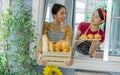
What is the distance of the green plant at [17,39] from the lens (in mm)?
2871

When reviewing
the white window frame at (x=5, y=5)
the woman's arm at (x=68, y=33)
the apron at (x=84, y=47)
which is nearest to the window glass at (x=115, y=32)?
the apron at (x=84, y=47)

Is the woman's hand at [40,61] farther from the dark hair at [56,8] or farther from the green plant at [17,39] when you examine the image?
the dark hair at [56,8]

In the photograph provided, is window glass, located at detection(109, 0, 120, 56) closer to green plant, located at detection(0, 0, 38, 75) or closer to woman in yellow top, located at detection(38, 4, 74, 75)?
woman in yellow top, located at detection(38, 4, 74, 75)

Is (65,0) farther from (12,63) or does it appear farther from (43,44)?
(12,63)

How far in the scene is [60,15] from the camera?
2.95 metres

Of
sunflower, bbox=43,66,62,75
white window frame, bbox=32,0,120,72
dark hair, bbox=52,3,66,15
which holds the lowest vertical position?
sunflower, bbox=43,66,62,75

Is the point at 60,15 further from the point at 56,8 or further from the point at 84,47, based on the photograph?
the point at 84,47

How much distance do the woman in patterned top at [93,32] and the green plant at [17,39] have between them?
638 millimetres

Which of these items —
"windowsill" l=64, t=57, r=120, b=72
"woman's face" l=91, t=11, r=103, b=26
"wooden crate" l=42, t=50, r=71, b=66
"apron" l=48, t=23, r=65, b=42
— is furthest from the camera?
"woman's face" l=91, t=11, r=103, b=26

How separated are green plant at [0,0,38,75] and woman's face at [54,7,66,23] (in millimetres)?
287

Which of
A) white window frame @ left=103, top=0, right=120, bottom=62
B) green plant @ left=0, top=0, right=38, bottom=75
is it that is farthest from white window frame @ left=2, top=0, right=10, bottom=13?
white window frame @ left=103, top=0, right=120, bottom=62

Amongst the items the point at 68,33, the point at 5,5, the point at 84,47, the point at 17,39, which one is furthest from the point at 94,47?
the point at 5,5

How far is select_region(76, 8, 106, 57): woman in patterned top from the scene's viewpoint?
3.06 m

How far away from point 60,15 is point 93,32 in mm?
495
